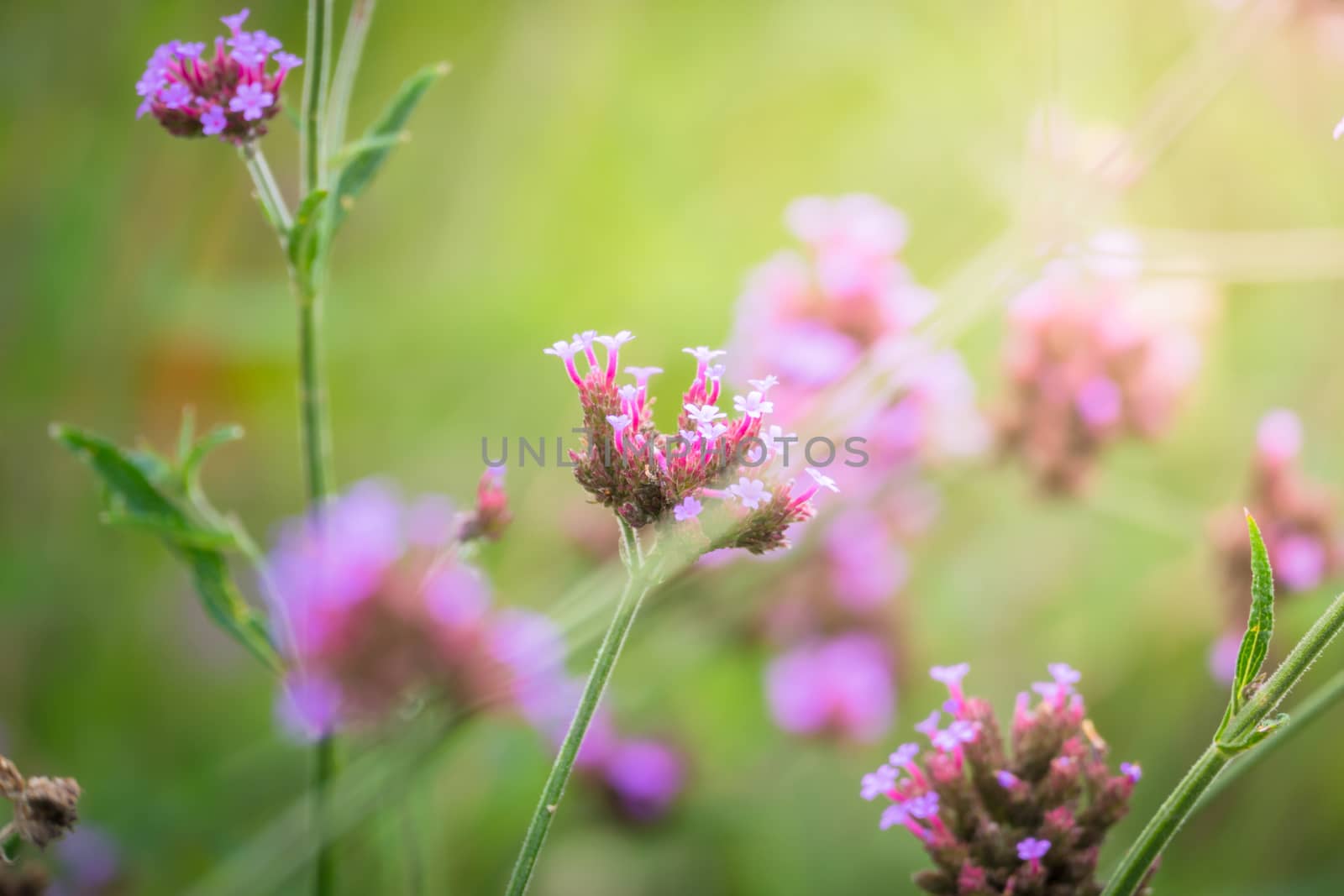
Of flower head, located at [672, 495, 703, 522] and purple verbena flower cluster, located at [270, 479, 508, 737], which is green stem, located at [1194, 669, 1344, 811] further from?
purple verbena flower cluster, located at [270, 479, 508, 737]

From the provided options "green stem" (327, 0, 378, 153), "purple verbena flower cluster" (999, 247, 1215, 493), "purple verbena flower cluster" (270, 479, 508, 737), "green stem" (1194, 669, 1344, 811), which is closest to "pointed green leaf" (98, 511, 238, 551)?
"purple verbena flower cluster" (270, 479, 508, 737)

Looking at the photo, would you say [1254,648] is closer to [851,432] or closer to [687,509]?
[687,509]

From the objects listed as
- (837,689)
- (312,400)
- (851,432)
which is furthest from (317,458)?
(837,689)

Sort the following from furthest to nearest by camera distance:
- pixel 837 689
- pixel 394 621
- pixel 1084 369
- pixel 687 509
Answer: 1. pixel 837 689
2. pixel 1084 369
3. pixel 394 621
4. pixel 687 509

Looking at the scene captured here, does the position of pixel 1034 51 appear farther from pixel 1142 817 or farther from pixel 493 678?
pixel 1142 817

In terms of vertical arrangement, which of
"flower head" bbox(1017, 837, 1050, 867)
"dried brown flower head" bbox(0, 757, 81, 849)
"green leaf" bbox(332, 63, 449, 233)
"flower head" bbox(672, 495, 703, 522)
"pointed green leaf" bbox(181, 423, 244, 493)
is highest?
"green leaf" bbox(332, 63, 449, 233)

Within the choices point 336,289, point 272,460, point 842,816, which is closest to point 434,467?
point 272,460
